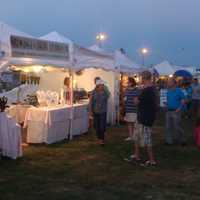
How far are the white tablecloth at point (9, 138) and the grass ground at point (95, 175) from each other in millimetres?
179

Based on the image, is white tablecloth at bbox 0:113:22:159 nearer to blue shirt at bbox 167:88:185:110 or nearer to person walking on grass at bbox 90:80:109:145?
person walking on grass at bbox 90:80:109:145

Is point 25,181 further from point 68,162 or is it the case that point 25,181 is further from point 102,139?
point 102,139

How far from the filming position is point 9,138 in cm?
900

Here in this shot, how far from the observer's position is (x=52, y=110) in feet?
35.8

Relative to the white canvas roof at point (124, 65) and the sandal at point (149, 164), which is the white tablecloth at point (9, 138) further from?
the white canvas roof at point (124, 65)

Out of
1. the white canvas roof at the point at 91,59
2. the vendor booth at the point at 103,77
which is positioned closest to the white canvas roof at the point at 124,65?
the vendor booth at the point at 103,77

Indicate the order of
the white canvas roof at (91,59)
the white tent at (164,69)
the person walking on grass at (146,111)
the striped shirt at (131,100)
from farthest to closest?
the white tent at (164,69)
the white canvas roof at (91,59)
the striped shirt at (131,100)
the person walking on grass at (146,111)

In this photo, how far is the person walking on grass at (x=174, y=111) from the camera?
10883 millimetres

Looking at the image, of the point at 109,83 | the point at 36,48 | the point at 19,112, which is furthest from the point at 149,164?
the point at 109,83

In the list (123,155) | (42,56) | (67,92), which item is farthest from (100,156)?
(67,92)

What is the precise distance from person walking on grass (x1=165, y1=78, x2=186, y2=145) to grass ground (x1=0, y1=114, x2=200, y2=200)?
48 centimetres

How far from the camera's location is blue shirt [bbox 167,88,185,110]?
1087cm

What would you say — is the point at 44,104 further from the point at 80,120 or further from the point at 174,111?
the point at 174,111

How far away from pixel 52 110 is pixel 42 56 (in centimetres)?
131
